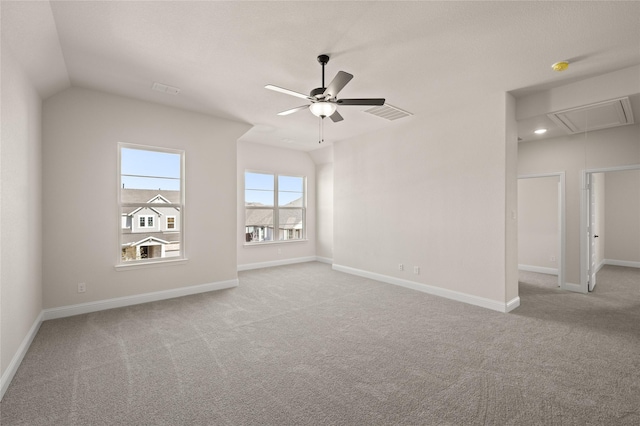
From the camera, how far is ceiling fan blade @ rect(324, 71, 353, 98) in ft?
8.43

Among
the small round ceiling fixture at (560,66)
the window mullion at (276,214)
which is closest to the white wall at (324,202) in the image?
the window mullion at (276,214)

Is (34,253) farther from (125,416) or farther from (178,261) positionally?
(125,416)

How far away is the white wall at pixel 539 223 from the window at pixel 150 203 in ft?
23.1

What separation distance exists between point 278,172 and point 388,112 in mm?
Result: 3500

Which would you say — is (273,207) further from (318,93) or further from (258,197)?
(318,93)

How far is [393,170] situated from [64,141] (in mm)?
4943

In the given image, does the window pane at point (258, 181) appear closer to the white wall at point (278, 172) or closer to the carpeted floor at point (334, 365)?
the white wall at point (278, 172)

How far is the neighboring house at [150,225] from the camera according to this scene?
4.32m

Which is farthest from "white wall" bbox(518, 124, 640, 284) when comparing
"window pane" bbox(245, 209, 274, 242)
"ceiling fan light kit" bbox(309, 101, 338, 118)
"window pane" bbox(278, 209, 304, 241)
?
"window pane" bbox(245, 209, 274, 242)

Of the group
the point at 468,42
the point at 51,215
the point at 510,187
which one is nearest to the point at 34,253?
the point at 51,215

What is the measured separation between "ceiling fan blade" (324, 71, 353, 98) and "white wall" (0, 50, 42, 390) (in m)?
2.62

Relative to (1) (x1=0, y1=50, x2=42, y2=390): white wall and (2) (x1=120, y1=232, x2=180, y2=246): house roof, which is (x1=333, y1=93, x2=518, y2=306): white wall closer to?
(2) (x1=120, y1=232, x2=180, y2=246): house roof

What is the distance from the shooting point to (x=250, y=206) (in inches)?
275

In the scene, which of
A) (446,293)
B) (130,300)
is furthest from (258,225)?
(446,293)
